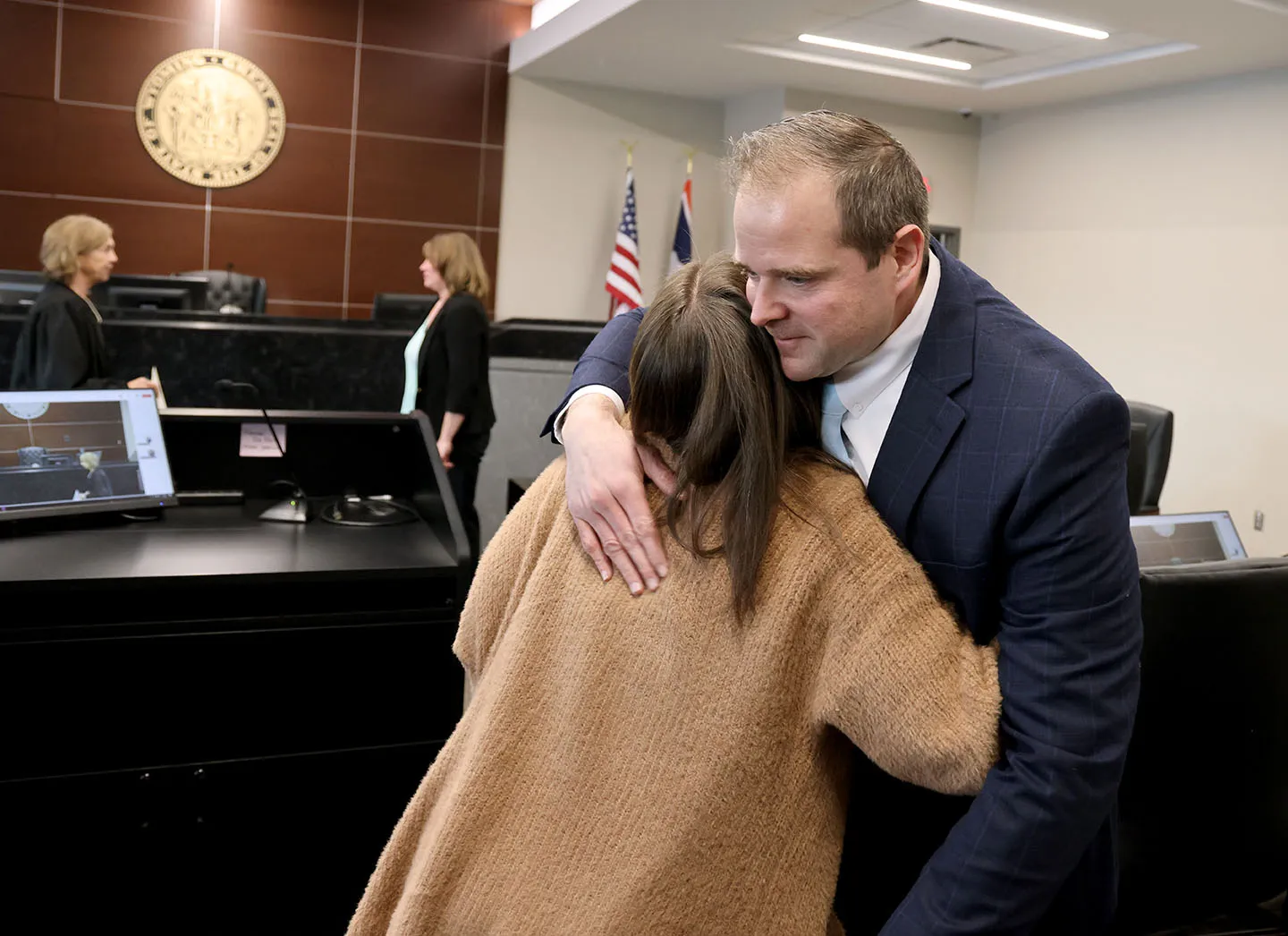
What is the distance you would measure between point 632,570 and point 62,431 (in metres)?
1.81

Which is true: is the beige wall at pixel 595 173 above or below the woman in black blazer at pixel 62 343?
above

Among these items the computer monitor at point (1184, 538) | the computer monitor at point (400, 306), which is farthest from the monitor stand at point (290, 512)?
the computer monitor at point (400, 306)

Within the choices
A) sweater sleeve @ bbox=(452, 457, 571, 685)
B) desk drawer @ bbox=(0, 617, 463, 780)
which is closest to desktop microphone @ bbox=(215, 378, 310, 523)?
desk drawer @ bbox=(0, 617, 463, 780)

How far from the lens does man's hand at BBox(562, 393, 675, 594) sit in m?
1.04

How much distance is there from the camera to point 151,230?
7125 mm

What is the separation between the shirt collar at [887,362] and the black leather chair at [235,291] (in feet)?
19.5

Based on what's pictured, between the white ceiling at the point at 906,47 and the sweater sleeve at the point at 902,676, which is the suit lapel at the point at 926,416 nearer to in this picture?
the sweater sleeve at the point at 902,676

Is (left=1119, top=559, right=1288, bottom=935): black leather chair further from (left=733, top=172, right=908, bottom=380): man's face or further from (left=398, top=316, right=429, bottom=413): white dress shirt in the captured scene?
(left=398, top=316, right=429, bottom=413): white dress shirt

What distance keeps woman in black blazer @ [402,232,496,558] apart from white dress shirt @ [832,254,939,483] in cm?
318

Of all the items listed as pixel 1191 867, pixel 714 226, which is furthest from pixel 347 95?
pixel 1191 867

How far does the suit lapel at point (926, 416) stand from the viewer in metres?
1.05

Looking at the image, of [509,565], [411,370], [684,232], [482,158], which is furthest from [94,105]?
[509,565]

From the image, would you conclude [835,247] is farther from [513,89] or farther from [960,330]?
[513,89]

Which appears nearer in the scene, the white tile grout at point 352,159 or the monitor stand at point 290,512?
the monitor stand at point 290,512
